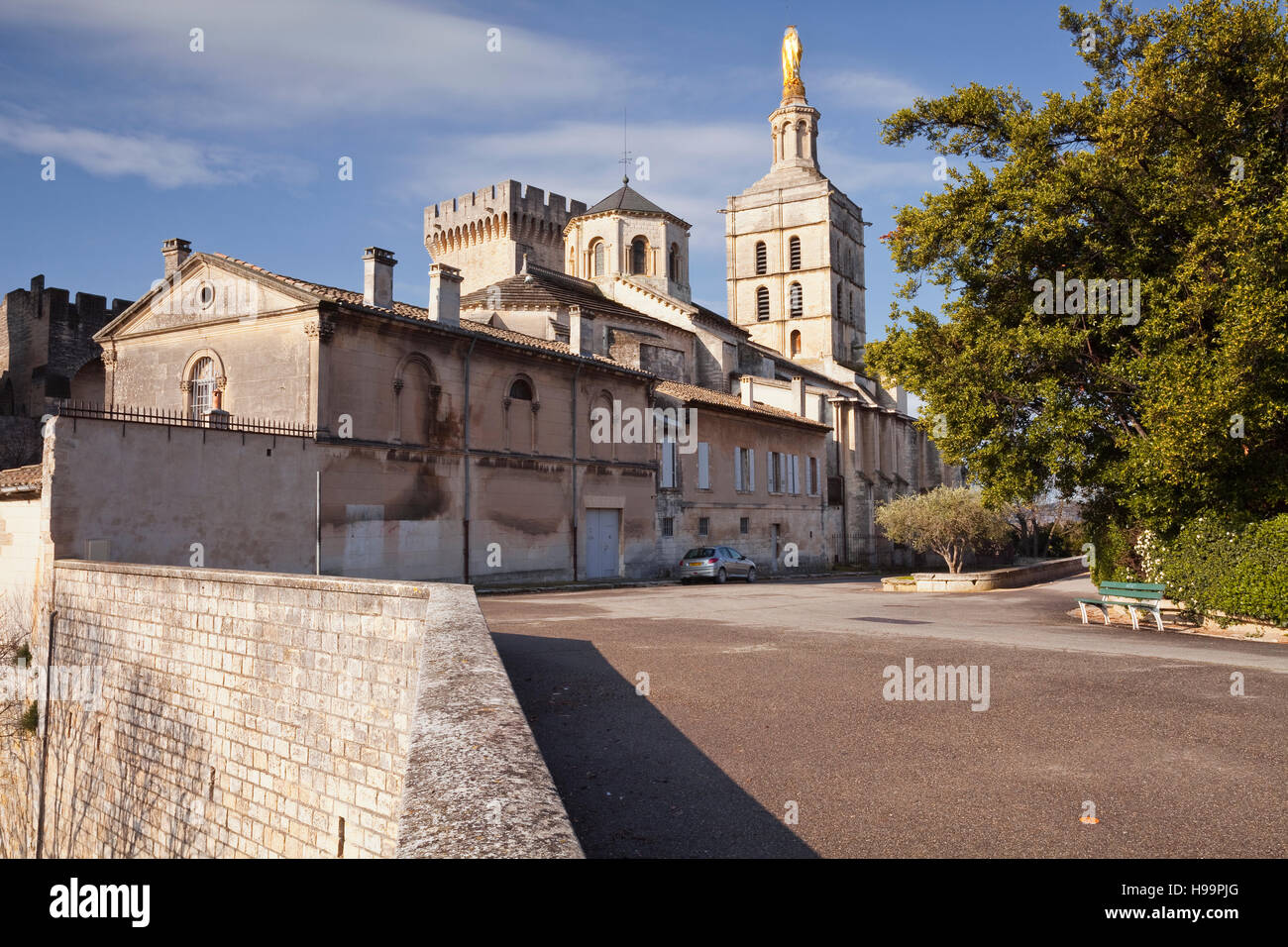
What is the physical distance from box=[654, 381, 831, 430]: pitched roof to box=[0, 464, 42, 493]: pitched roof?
20.6 metres

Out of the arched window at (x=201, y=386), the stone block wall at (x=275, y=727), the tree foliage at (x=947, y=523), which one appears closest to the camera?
the stone block wall at (x=275, y=727)

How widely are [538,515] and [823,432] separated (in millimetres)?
20419

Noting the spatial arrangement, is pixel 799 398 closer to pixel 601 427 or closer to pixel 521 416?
pixel 601 427

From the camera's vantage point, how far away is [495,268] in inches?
2013

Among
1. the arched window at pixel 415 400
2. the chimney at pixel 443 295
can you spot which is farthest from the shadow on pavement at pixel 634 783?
the chimney at pixel 443 295

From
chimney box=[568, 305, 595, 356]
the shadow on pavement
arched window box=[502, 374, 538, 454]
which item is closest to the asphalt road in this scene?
the shadow on pavement

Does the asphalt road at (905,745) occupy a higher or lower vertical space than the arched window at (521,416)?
lower

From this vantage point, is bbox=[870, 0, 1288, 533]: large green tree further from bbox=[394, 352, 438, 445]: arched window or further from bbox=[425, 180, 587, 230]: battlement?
bbox=[425, 180, 587, 230]: battlement

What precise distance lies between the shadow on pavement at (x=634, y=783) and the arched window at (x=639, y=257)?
132ft

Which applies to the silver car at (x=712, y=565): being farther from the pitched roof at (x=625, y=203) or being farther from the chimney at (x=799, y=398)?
the pitched roof at (x=625, y=203)

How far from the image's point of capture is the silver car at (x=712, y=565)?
29.2 metres

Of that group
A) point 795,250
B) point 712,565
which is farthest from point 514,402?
point 795,250

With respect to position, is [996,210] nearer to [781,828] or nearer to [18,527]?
[781,828]

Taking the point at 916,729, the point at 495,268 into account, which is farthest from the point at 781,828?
the point at 495,268
